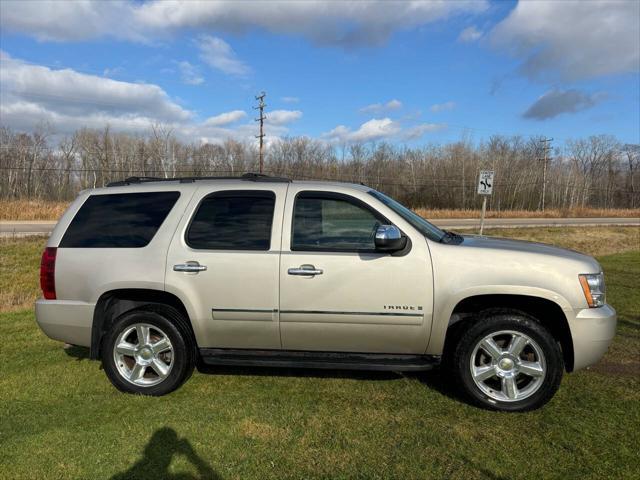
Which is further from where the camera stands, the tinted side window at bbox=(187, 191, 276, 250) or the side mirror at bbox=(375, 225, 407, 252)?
the tinted side window at bbox=(187, 191, 276, 250)

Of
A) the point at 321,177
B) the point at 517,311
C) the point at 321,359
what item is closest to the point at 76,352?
the point at 321,359

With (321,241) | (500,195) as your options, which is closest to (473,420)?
(321,241)

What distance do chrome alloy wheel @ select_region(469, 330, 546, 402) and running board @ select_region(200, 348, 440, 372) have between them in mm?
380

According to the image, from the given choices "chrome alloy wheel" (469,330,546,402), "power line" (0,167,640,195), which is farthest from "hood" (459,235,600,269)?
"power line" (0,167,640,195)

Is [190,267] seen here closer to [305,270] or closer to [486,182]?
[305,270]

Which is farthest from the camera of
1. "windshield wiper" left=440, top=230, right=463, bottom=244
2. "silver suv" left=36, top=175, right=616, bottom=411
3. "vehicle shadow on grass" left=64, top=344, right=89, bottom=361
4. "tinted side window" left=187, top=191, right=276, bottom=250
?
"vehicle shadow on grass" left=64, top=344, right=89, bottom=361

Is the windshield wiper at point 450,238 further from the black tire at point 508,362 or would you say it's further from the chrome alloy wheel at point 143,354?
the chrome alloy wheel at point 143,354

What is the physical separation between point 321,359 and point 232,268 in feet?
3.62

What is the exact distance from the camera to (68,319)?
414cm

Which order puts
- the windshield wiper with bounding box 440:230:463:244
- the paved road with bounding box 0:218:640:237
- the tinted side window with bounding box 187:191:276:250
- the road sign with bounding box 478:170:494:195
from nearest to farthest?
1. the tinted side window with bounding box 187:191:276:250
2. the windshield wiper with bounding box 440:230:463:244
3. the road sign with bounding box 478:170:494:195
4. the paved road with bounding box 0:218:640:237

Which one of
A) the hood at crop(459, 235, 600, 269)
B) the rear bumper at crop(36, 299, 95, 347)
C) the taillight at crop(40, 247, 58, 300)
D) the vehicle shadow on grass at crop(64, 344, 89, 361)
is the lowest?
the vehicle shadow on grass at crop(64, 344, 89, 361)

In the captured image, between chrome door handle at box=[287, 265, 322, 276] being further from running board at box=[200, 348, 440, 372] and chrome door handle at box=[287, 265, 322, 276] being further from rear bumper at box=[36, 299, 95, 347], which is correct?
rear bumper at box=[36, 299, 95, 347]

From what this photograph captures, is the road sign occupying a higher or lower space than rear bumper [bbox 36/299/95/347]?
higher

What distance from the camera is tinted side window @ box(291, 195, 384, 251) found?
12.9ft
